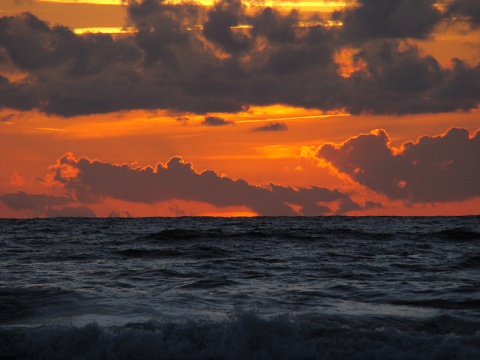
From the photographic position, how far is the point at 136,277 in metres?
23.4

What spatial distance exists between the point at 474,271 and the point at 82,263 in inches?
662

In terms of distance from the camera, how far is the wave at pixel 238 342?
13.0 metres

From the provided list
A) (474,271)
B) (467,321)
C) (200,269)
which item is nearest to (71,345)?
(467,321)

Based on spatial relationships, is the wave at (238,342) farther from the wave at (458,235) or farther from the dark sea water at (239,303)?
the wave at (458,235)

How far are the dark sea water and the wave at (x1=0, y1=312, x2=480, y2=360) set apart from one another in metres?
0.02

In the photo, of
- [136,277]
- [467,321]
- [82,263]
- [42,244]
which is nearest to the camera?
[467,321]

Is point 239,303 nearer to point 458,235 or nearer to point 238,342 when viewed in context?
point 238,342

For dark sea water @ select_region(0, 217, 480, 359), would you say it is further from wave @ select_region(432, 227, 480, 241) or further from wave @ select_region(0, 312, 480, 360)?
wave @ select_region(432, 227, 480, 241)

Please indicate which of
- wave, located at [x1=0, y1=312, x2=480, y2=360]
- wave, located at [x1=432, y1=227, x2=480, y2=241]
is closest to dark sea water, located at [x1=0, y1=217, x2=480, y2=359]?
wave, located at [x1=0, y1=312, x2=480, y2=360]

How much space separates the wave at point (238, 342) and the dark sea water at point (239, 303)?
25 millimetres

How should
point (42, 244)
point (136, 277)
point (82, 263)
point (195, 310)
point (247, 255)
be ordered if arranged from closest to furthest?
1. point (195, 310)
2. point (136, 277)
3. point (82, 263)
4. point (247, 255)
5. point (42, 244)

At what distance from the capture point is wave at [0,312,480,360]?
511 inches

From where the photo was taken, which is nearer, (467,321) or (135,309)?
(467,321)

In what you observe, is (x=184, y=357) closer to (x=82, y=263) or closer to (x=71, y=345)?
(x=71, y=345)
